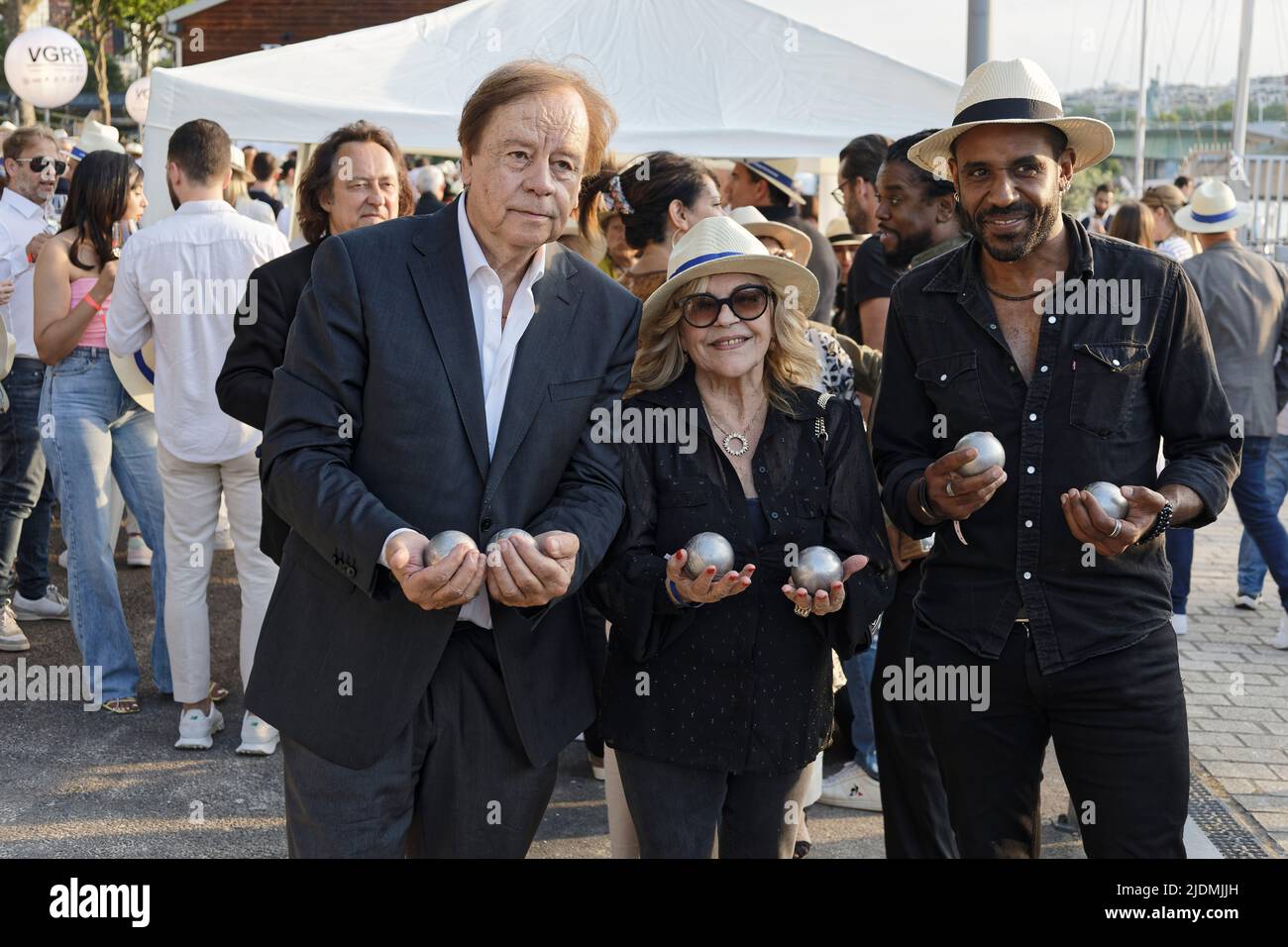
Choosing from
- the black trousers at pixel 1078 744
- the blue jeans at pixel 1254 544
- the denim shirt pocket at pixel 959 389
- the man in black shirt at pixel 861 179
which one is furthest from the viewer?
the blue jeans at pixel 1254 544

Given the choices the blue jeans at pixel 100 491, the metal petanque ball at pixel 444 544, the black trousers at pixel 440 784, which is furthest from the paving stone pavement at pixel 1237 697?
the blue jeans at pixel 100 491

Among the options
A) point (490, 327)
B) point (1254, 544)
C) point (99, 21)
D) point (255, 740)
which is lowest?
point (255, 740)

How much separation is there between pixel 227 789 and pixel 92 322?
7.80 feet

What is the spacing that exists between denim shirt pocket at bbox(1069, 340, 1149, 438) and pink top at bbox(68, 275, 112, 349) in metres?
4.74

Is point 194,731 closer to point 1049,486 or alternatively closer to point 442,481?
point 442,481

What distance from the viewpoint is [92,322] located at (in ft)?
20.3

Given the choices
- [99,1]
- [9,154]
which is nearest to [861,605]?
[9,154]

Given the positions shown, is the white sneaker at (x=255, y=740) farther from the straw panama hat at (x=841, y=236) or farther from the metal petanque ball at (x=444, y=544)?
the straw panama hat at (x=841, y=236)

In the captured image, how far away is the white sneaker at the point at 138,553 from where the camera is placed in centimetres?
841

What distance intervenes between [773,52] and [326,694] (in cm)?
750

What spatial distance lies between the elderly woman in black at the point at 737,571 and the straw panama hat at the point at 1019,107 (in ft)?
1.96

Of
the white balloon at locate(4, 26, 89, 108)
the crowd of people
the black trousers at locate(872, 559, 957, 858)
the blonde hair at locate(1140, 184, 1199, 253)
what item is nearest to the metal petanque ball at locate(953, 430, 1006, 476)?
the crowd of people

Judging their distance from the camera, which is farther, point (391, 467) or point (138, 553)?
point (138, 553)

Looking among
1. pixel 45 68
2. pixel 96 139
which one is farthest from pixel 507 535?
pixel 45 68
